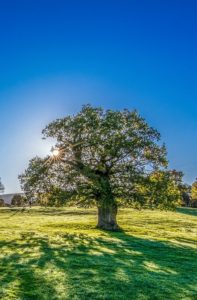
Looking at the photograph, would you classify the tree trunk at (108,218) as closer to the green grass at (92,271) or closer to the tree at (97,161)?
the tree at (97,161)

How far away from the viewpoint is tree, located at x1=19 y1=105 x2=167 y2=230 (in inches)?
1522

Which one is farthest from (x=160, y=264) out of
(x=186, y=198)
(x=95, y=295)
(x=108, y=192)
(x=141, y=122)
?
(x=186, y=198)

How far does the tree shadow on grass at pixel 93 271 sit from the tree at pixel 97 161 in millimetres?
12661

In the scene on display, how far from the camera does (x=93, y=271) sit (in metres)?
16.7

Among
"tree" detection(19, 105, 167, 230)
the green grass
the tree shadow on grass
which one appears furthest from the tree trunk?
the green grass

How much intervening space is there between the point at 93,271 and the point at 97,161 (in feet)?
75.7

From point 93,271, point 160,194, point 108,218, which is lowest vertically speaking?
point 93,271

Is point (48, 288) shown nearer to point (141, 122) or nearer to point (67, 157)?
point (67, 157)

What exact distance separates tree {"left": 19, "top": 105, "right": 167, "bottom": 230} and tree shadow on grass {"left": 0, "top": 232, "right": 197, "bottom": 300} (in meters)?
12.7

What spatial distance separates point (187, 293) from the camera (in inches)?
568

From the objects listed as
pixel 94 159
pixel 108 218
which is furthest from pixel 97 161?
pixel 108 218

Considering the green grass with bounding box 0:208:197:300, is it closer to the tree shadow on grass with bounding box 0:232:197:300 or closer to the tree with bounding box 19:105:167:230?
the tree shadow on grass with bounding box 0:232:197:300

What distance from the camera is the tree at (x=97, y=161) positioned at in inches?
1522

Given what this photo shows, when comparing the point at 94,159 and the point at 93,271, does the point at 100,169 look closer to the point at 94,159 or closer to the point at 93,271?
the point at 94,159
